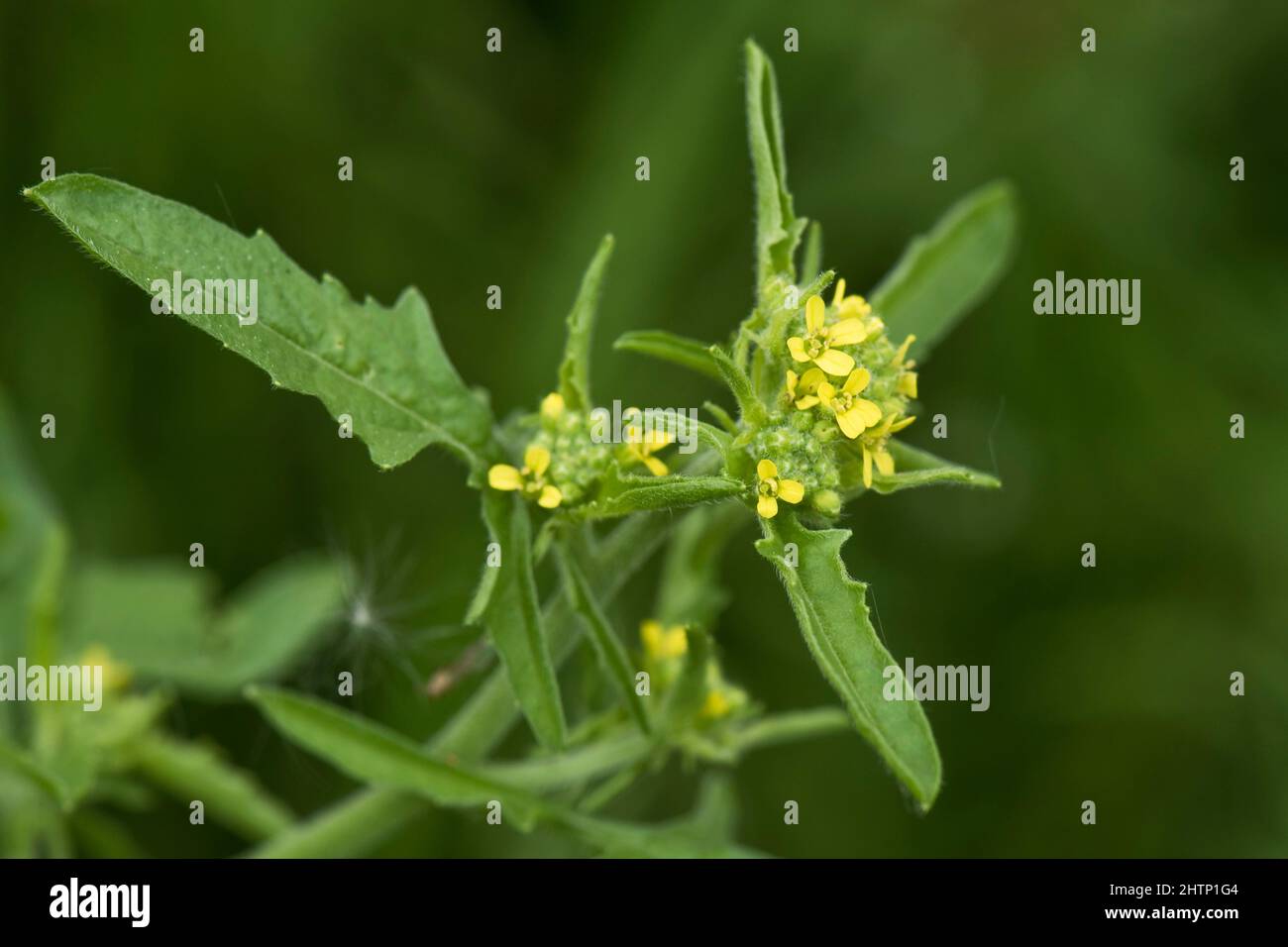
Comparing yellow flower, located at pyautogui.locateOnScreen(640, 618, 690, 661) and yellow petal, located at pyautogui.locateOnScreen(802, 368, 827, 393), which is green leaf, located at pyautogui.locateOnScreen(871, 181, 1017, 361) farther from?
yellow flower, located at pyautogui.locateOnScreen(640, 618, 690, 661)

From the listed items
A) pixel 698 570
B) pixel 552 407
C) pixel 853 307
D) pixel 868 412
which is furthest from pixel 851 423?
pixel 698 570

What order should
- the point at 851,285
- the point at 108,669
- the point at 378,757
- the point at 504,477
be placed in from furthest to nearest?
the point at 851,285 → the point at 108,669 → the point at 378,757 → the point at 504,477

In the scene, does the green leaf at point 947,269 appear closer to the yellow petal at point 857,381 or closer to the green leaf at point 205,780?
the yellow petal at point 857,381

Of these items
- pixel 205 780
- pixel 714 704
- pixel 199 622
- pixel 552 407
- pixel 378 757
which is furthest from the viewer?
pixel 199 622

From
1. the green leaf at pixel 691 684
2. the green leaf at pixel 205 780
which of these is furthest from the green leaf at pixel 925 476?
the green leaf at pixel 205 780

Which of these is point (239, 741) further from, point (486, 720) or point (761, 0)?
point (761, 0)

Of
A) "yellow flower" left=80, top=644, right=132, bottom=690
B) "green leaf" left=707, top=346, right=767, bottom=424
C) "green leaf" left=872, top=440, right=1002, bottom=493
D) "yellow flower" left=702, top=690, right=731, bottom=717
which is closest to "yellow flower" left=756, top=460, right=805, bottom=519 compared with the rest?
"green leaf" left=707, top=346, right=767, bottom=424

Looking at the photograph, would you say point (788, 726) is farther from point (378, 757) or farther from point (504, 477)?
point (504, 477)
